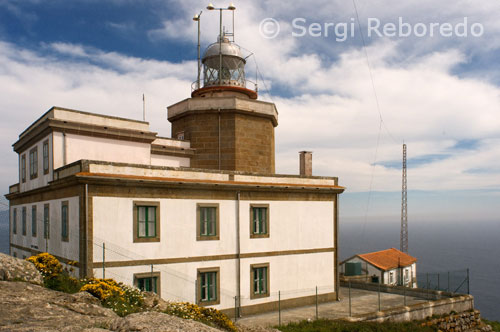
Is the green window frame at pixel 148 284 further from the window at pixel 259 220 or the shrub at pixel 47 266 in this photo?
the window at pixel 259 220

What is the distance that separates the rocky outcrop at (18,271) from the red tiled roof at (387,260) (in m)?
38.4

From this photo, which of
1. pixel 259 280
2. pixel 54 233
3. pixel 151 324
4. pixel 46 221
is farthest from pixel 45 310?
pixel 259 280

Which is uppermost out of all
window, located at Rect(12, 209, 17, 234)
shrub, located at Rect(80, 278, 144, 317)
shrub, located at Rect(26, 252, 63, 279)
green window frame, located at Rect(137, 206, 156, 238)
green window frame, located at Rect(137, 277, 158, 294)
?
green window frame, located at Rect(137, 206, 156, 238)

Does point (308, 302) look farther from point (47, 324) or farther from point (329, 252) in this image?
point (47, 324)

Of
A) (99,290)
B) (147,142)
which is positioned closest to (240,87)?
(147,142)

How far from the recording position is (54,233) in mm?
22781

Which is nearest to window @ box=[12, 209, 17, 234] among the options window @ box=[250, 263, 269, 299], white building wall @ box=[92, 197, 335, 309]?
white building wall @ box=[92, 197, 335, 309]

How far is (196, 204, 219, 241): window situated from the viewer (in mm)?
22719

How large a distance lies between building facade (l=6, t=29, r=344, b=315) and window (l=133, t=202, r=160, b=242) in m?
0.05

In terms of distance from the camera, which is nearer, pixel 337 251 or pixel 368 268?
pixel 337 251

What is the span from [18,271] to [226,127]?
16.7m

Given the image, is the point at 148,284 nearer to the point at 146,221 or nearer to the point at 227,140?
the point at 146,221

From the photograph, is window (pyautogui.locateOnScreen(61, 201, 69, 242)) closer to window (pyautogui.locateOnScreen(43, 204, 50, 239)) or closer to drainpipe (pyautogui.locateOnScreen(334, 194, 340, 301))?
window (pyautogui.locateOnScreen(43, 204, 50, 239))

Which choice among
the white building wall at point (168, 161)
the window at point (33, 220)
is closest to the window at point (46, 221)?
the window at point (33, 220)
